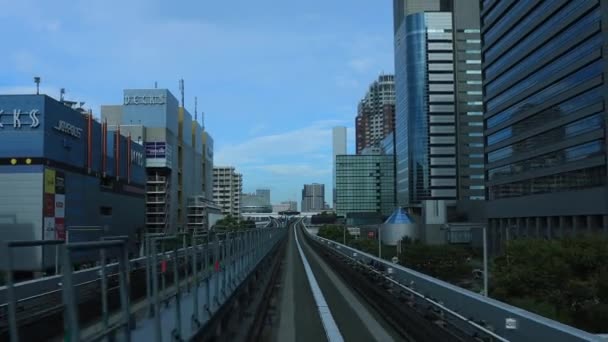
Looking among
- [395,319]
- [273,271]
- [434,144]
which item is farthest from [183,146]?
[395,319]

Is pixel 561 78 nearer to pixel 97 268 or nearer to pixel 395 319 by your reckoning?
pixel 395 319

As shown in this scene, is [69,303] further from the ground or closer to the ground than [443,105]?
closer to the ground

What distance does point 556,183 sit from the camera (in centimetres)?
8131

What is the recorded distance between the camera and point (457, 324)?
12094 millimetres

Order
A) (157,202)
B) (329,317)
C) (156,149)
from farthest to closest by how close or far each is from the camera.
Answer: (157,202)
(156,149)
(329,317)

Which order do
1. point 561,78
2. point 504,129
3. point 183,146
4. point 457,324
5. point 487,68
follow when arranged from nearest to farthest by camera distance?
point 457,324
point 561,78
point 504,129
point 487,68
point 183,146

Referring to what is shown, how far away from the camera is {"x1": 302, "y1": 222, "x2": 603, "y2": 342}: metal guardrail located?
762 centimetres

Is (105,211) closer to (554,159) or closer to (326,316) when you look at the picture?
(554,159)

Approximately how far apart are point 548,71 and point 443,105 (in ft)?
257

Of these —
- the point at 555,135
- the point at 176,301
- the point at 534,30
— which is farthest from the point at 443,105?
the point at 176,301

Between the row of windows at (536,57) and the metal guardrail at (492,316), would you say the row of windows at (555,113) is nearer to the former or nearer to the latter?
the row of windows at (536,57)

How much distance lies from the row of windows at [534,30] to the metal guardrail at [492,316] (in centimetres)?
6890

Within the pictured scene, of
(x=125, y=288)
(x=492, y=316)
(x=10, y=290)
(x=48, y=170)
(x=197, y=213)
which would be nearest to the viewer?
(x=10, y=290)

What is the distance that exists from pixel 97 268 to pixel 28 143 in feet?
200
